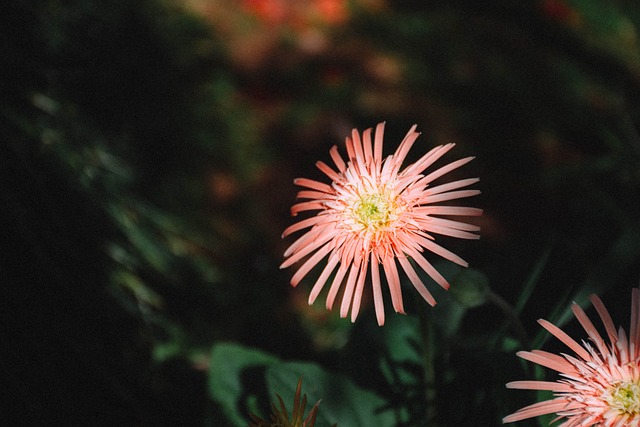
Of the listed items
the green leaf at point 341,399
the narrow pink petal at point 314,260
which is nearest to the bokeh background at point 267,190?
the green leaf at point 341,399

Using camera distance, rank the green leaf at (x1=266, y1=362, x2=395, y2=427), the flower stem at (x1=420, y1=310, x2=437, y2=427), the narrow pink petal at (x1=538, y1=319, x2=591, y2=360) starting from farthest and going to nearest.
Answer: the green leaf at (x1=266, y1=362, x2=395, y2=427)
the flower stem at (x1=420, y1=310, x2=437, y2=427)
the narrow pink petal at (x1=538, y1=319, x2=591, y2=360)

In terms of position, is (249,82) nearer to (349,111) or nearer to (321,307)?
(349,111)

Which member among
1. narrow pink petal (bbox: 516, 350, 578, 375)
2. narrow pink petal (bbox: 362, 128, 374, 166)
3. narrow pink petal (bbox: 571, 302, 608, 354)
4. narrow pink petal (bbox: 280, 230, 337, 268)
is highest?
narrow pink petal (bbox: 362, 128, 374, 166)

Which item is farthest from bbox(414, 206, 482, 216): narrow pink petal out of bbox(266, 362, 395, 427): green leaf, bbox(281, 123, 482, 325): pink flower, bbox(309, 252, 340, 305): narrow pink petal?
bbox(266, 362, 395, 427): green leaf

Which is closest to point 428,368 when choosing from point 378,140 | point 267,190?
point 378,140

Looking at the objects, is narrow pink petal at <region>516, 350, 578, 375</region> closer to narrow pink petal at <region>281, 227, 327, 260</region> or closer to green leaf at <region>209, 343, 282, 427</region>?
narrow pink petal at <region>281, 227, 327, 260</region>

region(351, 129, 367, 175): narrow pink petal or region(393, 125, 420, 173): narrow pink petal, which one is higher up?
region(351, 129, 367, 175): narrow pink petal

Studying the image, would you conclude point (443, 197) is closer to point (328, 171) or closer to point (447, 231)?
point (447, 231)
